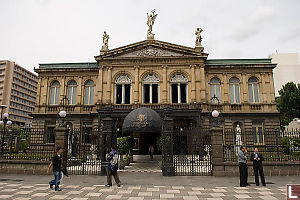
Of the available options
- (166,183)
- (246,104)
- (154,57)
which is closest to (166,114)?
(166,183)

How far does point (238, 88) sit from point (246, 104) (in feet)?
7.30

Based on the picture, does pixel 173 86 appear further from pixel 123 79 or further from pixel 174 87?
pixel 123 79

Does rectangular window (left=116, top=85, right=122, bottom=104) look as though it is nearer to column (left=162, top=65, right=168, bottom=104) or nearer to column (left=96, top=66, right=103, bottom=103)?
column (left=96, top=66, right=103, bottom=103)

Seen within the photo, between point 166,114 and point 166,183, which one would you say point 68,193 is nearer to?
point 166,183

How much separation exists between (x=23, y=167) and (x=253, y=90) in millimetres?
24910

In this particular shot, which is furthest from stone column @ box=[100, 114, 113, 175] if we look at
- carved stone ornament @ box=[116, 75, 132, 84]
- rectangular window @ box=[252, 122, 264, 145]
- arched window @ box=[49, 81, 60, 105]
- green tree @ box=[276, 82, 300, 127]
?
green tree @ box=[276, 82, 300, 127]

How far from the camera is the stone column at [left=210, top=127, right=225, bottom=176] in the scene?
1319cm

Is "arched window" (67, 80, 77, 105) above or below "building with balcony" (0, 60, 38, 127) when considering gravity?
below

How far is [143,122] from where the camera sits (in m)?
15.7

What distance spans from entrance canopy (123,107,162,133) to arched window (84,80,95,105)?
43.7 ft

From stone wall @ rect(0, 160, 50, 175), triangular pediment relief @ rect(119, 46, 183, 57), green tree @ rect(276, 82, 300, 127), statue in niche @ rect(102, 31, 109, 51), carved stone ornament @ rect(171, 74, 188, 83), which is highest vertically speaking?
statue in niche @ rect(102, 31, 109, 51)

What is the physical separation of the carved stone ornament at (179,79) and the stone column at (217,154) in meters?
14.1

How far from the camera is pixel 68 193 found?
9.24 m

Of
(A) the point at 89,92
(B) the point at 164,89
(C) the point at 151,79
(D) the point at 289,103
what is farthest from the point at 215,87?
(A) the point at 89,92
